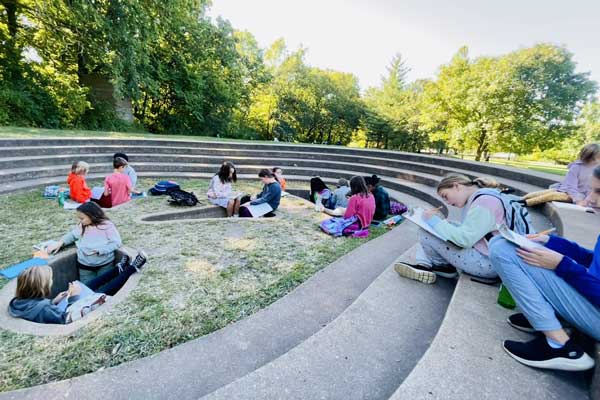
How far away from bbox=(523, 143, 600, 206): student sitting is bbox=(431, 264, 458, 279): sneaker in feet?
10.4

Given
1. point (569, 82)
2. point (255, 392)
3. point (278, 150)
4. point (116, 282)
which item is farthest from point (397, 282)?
point (569, 82)

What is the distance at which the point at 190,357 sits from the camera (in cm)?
219

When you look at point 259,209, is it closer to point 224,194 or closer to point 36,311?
point 224,194

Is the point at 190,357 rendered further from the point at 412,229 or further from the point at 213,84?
the point at 213,84

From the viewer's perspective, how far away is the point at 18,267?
3.26 meters

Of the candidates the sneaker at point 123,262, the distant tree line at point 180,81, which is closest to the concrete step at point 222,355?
the sneaker at point 123,262

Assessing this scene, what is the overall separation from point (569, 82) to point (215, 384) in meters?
20.5

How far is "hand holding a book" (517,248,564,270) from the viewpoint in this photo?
1729 mm

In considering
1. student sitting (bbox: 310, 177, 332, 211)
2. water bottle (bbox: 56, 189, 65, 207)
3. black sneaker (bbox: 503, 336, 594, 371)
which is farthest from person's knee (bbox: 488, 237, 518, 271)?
water bottle (bbox: 56, 189, 65, 207)

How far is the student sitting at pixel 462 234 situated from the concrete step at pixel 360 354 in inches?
11.5

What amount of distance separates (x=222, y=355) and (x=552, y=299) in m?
2.29

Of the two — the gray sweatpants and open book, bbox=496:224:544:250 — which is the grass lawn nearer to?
the gray sweatpants

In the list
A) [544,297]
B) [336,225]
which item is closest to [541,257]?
[544,297]

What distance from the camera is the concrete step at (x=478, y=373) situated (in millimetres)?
1549
